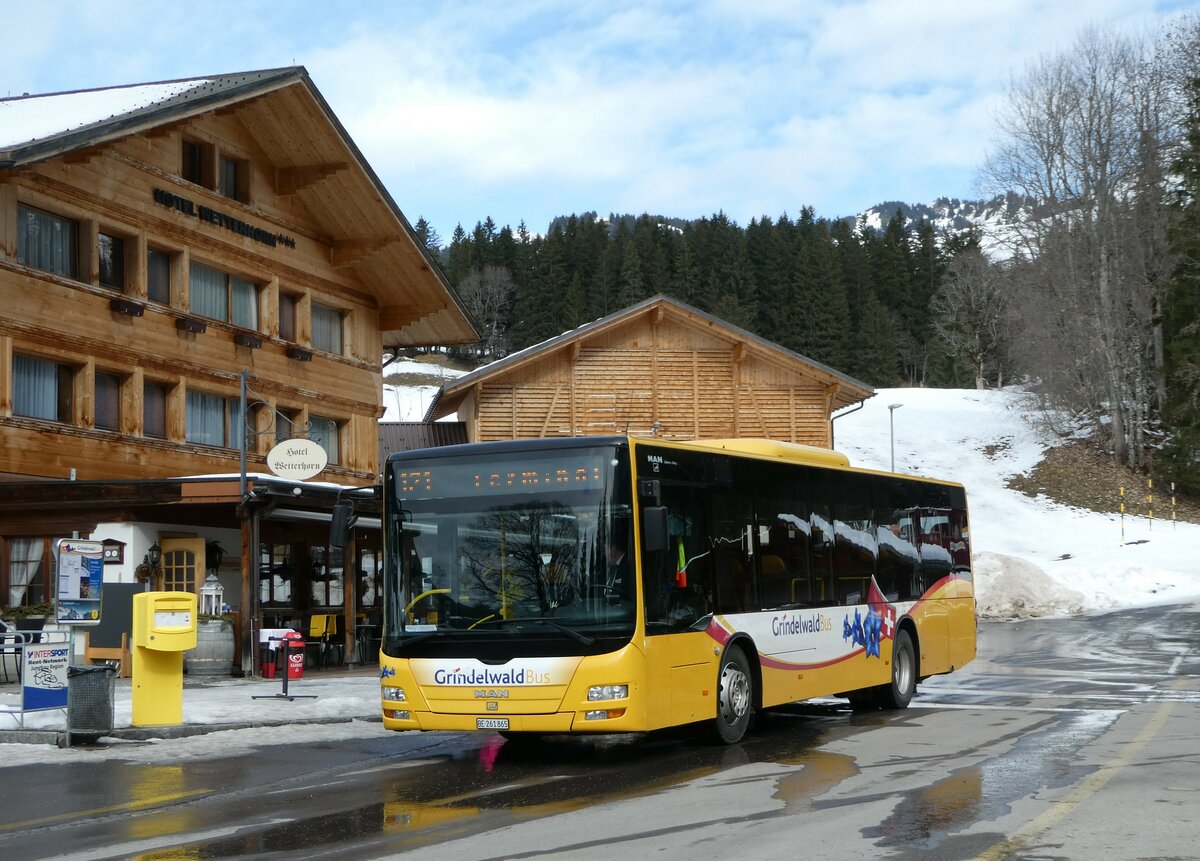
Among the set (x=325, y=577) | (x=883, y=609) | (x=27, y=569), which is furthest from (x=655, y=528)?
(x=325, y=577)

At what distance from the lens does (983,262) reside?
105438 millimetres

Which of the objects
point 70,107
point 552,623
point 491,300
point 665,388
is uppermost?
point 491,300

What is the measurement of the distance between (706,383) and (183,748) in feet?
96.2

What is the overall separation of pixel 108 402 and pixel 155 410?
138cm

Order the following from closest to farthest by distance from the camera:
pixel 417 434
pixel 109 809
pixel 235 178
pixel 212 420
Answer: pixel 109 809
pixel 212 420
pixel 235 178
pixel 417 434

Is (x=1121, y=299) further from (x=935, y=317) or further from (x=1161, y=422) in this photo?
(x=935, y=317)

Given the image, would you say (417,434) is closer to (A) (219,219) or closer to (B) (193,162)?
(A) (219,219)

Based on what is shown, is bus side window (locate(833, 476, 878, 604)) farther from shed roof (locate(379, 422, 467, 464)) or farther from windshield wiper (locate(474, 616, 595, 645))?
shed roof (locate(379, 422, 467, 464))

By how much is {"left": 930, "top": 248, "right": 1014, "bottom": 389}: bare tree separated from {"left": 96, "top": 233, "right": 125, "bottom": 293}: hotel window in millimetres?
77122

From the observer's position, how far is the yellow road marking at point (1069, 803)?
7.36 meters

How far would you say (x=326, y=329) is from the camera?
106 ft

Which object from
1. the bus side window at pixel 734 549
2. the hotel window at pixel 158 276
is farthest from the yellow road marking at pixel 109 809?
the hotel window at pixel 158 276

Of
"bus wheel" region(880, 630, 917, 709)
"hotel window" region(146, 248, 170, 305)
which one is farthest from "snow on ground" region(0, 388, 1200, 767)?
"hotel window" region(146, 248, 170, 305)

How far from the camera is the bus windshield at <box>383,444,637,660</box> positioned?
37.4 ft
